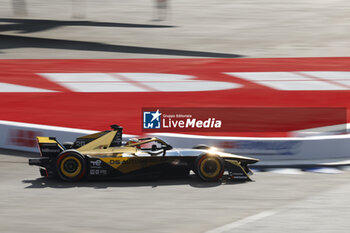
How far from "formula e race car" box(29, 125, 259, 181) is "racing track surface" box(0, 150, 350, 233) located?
14cm

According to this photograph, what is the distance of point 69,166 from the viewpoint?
8.51m

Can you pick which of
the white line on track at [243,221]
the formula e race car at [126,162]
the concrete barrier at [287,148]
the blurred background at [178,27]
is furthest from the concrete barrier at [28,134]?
the blurred background at [178,27]

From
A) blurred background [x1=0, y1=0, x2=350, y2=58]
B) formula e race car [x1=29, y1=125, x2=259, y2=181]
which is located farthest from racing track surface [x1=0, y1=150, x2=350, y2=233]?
blurred background [x1=0, y1=0, x2=350, y2=58]

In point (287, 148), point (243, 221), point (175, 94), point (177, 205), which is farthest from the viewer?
point (175, 94)

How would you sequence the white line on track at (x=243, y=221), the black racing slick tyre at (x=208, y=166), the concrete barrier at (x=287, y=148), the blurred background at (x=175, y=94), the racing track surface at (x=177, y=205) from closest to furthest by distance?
the white line on track at (x=243, y=221) → the racing track surface at (x=177, y=205) → the blurred background at (x=175, y=94) → the black racing slick tyre at (x=208, y=166) → the concrete barrier at (x=287, y=148)

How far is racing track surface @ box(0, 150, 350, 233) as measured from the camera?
677cm

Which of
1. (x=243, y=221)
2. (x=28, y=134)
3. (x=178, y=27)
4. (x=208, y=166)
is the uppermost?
(x=178, y=27)

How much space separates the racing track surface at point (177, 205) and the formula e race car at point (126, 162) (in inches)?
5.4

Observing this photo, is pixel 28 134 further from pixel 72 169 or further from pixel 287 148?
pixel 287 148

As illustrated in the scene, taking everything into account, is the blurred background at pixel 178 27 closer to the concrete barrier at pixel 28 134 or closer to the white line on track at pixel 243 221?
the concrete barrier at pixel 28 134

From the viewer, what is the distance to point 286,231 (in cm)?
655

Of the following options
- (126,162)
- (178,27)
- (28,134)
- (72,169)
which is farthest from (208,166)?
(178,27)

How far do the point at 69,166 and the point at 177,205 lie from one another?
5.87 ft

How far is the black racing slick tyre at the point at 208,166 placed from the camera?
8586mm
